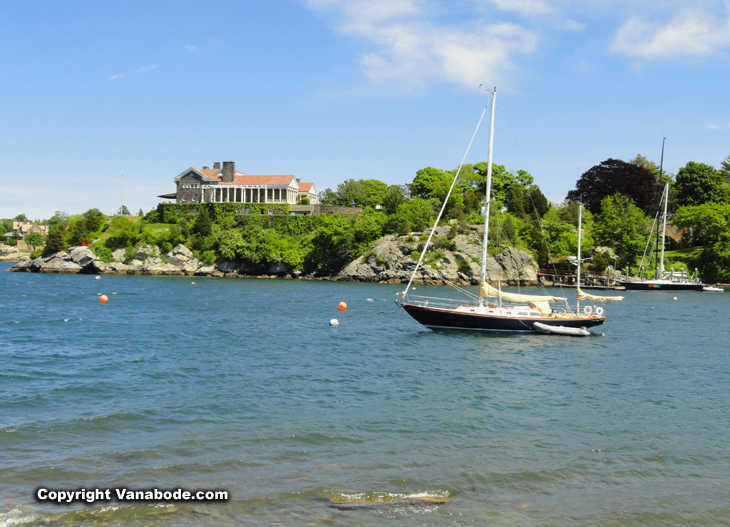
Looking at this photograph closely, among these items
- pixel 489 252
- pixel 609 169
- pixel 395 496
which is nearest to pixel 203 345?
pixel 395 496

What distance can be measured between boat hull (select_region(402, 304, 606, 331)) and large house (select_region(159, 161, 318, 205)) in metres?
81.1

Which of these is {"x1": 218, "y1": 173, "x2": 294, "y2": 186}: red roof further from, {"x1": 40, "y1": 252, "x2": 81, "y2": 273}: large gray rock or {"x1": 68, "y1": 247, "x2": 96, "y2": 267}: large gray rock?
{"x1": 40, "y1": 252, "x2": 81, "y2": 273}: large gray rock

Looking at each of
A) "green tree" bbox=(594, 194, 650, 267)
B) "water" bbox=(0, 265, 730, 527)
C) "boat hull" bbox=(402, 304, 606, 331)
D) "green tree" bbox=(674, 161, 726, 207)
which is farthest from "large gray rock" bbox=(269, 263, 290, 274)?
"green tree" bbox=(674, 161, 726, 207)

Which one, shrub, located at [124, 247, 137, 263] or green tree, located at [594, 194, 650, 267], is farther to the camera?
shrub, located at [124, 247, 137, 263]

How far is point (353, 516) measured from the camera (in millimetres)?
9320

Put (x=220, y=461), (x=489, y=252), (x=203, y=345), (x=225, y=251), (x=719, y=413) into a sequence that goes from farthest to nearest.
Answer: (x=225, y=251) → (x=489, y=252) → (x=203, y=345) → (x=719, y=413) → (x=220, y=461)

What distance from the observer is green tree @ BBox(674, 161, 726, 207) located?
327 feet

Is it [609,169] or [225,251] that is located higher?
[609,169]

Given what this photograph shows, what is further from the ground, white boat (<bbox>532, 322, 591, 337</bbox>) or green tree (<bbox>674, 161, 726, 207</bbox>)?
green tree (<bbox>674, 161, 726, 207</bbox>)

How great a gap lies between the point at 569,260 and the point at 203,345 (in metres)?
70.9

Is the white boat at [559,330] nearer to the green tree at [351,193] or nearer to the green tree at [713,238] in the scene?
the green tree at [713,238]

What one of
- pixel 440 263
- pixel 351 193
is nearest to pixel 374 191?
pixel 351 193

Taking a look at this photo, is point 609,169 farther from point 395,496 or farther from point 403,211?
point 395,496

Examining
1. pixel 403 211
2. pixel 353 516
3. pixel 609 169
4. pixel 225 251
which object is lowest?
pixel 353 516
